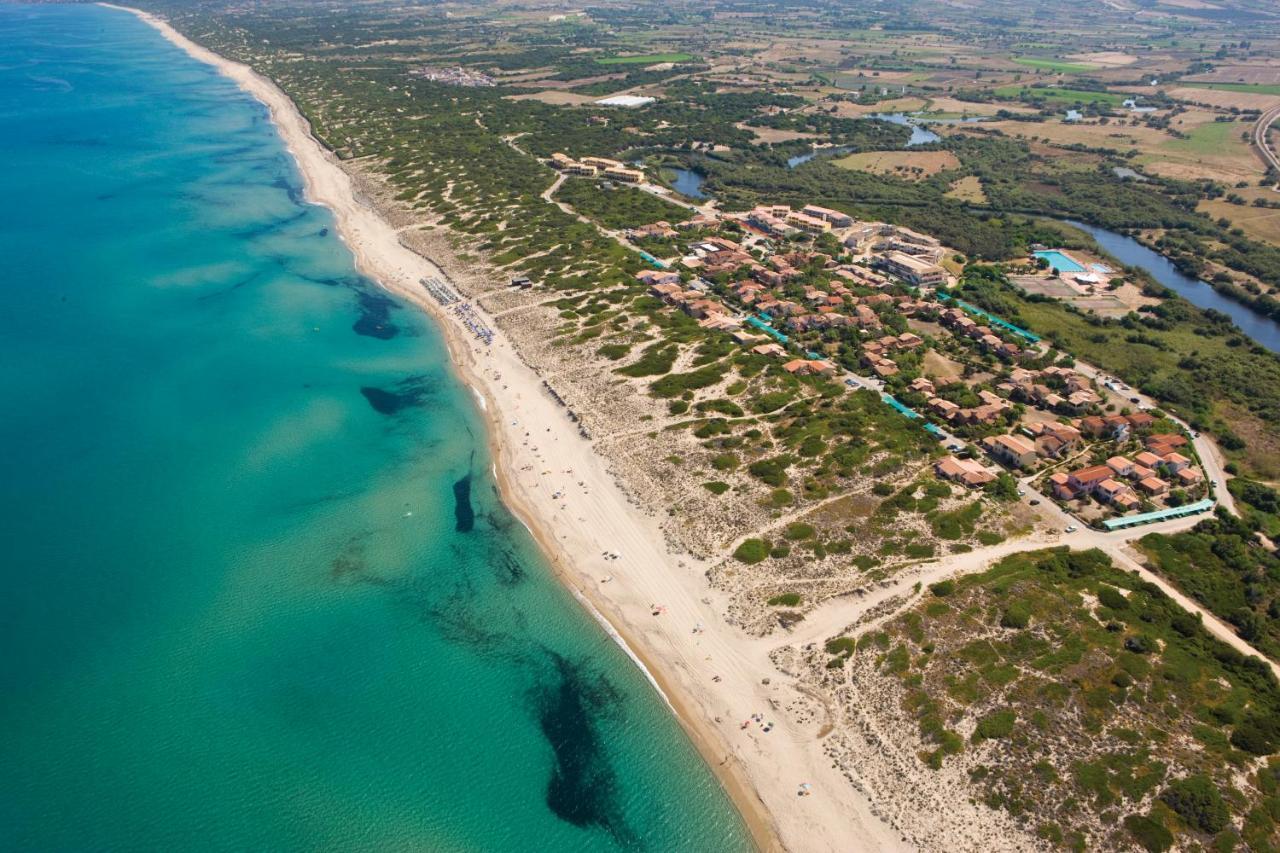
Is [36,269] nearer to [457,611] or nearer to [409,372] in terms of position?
[409,372]

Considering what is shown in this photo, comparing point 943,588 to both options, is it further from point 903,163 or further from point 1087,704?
point 903,163

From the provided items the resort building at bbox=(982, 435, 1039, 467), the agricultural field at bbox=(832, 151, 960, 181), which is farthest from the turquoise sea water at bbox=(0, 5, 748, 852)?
the agricultural field at bbox=(832, 151, 960, 181)

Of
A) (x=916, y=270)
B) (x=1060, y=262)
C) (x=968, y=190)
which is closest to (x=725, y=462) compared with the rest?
(x=916, y=270)

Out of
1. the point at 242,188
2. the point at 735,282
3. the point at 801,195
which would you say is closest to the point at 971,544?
the point at 735,282

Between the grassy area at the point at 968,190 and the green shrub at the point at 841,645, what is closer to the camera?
the green shrub at the point at 841,645

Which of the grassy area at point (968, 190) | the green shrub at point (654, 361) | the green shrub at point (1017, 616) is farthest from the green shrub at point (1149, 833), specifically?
the grassy area at point (968, 190)

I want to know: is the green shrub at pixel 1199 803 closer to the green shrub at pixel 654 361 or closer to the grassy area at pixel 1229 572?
the grassy area at pixel 1229 572
